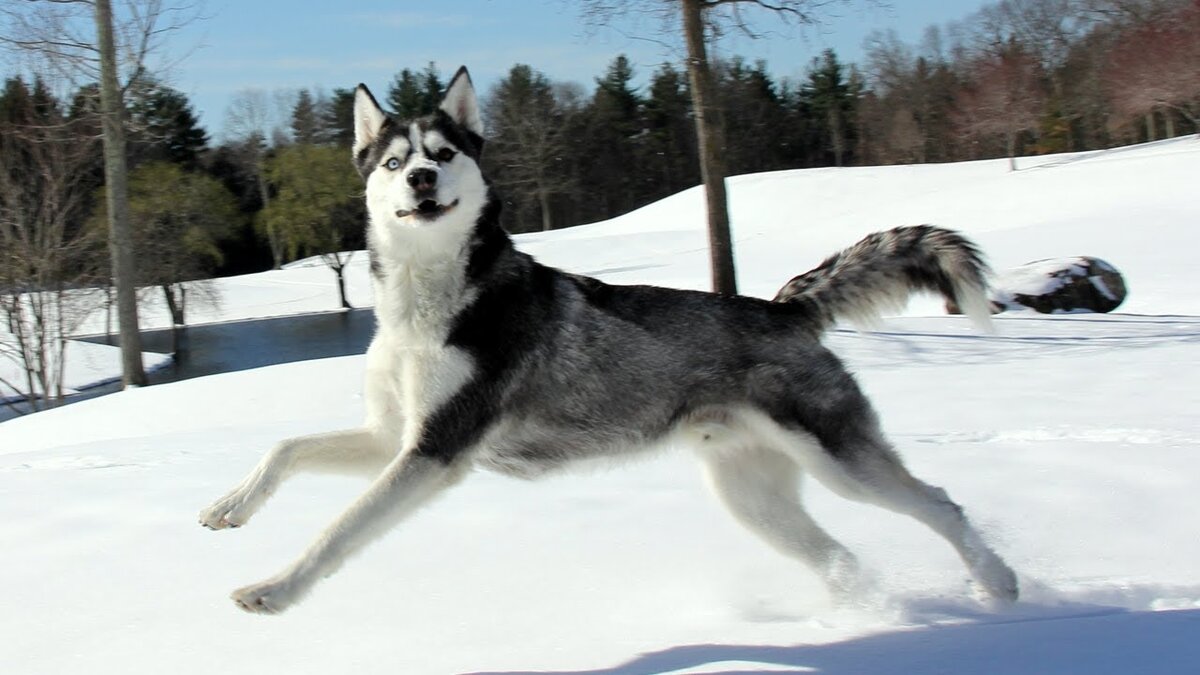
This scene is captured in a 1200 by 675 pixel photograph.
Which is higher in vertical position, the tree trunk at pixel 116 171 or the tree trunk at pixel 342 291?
the tree trunk at pixel 116 171

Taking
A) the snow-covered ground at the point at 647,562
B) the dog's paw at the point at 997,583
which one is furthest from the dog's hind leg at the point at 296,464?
the dog's paw at the point at 997,583

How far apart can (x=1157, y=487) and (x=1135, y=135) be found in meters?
58.8

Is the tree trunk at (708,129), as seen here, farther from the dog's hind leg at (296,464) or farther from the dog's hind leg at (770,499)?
the dog's hind leg at (296,464)

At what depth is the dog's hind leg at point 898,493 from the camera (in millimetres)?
4152

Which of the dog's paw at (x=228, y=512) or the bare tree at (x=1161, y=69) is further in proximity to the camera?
the bare tree at (x=1161, y=69)

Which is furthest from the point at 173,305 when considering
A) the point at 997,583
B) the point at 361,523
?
the point at 997,583

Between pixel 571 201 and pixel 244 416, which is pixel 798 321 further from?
pixel 571 201

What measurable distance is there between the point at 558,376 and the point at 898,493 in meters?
1.47

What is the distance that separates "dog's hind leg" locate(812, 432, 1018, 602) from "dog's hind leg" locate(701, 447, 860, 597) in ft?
0.76

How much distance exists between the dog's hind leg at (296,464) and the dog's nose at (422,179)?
3.12ft

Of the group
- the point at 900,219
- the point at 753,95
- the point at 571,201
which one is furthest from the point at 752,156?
the point at 900,219

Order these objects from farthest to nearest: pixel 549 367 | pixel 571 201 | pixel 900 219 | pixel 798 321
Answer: pixel 571 201 → pixel 900 219 → pixel 798 321 → pixel 549 367

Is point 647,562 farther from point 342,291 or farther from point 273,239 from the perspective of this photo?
point 273,239

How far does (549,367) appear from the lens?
4.05 meters
